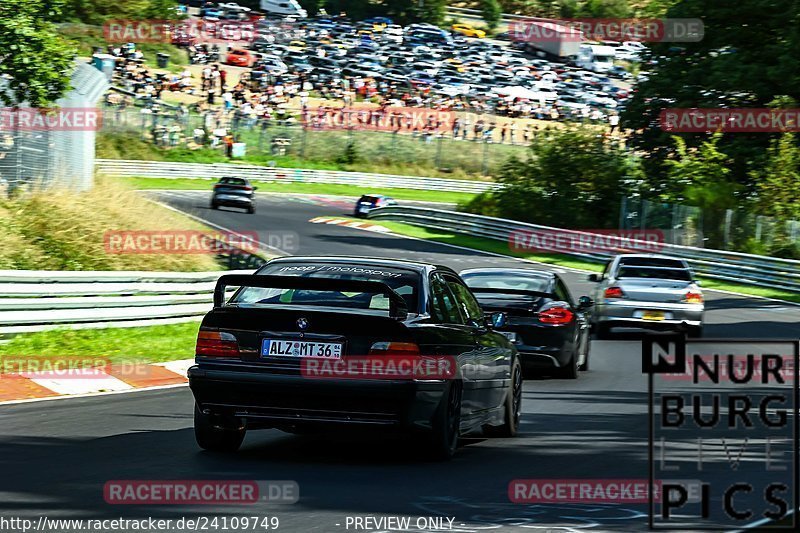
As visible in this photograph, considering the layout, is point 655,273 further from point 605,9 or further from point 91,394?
point 605,9

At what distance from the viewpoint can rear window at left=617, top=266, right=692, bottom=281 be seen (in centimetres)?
2122

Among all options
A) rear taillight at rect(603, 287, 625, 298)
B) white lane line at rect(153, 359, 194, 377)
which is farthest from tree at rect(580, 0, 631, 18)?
white lane line at rect(153, 359, 194, 377)

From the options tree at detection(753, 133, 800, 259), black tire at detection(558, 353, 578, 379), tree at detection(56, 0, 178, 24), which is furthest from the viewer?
tree at detection(56, 0, 178, 24)

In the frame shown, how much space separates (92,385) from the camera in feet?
45.1

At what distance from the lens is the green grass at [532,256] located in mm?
35312

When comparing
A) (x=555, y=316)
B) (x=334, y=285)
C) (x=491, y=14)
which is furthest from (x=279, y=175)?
(x=334, y=285)

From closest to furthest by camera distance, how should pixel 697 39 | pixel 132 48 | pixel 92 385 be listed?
pixel 92 385 < pixel 697 39 < pixel 132 48

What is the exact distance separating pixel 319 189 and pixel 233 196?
16.0 m

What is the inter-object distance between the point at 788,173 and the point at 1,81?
89.6ft

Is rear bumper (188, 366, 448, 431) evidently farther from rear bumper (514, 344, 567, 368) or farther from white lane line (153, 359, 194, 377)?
white lane line (153, 359, 194, 377)

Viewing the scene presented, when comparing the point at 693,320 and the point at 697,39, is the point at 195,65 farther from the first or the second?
the point at 693,320

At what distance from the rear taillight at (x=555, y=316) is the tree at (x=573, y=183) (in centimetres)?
3093

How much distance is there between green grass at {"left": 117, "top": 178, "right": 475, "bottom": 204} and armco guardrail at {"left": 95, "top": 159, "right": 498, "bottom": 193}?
358mm

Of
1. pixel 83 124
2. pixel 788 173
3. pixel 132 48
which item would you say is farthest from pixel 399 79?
pixel 83 124
